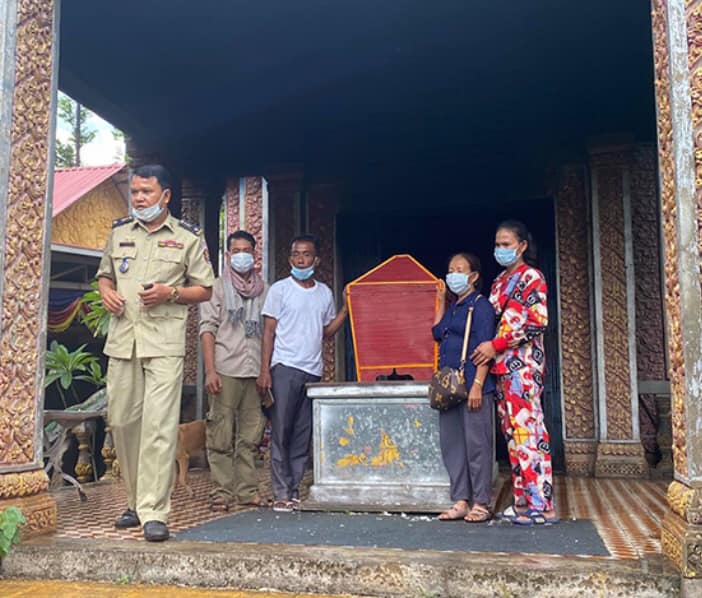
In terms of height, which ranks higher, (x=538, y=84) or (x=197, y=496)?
(x=538, y=84)

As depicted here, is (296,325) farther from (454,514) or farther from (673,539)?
(673,539)

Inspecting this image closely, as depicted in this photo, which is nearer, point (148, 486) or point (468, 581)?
point (468, 581)

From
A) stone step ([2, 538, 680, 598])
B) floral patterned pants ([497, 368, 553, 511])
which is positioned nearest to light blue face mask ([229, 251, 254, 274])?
floral patterned pants ([497, 368, 553, 511])

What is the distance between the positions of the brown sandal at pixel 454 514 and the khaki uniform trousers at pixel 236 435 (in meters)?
1.28

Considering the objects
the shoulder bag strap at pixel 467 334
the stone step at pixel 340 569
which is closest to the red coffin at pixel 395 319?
the shoulder bag strap at pixel 467 334

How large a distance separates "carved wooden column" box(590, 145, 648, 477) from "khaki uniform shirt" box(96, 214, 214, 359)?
3.83 m

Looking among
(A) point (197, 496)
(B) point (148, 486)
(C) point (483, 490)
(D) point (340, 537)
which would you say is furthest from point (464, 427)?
(A) point (197, 496)

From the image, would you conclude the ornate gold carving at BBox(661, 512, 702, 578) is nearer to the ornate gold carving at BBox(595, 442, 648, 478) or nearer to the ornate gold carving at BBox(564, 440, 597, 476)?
the ornate gold carving at BBox(595, 442, 648, 478)

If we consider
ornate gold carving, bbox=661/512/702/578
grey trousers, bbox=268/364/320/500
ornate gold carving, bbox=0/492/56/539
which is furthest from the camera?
grey trousers, bbox=268/364/320/500

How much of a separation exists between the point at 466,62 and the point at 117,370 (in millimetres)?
3339

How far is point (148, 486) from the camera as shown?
3.42 meters

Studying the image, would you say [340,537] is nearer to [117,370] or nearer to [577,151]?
[117,370]

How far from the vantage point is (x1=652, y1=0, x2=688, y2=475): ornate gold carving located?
9.00ft

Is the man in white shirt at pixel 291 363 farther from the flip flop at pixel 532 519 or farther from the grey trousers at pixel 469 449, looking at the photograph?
the flip flop at pixel 532 519
